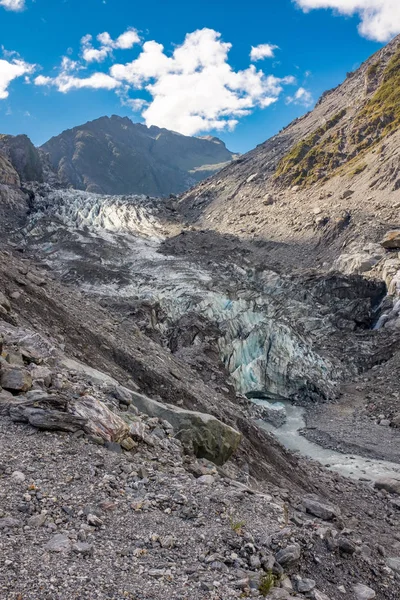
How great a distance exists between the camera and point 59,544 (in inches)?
185

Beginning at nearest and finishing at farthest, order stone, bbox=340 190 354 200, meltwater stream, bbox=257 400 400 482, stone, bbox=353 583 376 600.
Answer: stone, bbox=353 583 376 600 → meltwater stream, bbox=257 400 400 482 → stone, bbox=340 190 354 200

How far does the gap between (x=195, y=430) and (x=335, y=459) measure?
12652 millimetres

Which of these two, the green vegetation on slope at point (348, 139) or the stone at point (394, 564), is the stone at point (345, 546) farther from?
the green vegetation on slope at point (348, 139)

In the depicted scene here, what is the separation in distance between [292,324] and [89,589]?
3136 centimetres

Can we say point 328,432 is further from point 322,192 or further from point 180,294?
point 322,192

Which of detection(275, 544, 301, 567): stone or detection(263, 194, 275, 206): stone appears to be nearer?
detection(275, 544, 301, 567): stone

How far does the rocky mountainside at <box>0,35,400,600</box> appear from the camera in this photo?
200 inches

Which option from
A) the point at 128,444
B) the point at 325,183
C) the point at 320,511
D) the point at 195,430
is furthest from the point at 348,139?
the point at 128,444

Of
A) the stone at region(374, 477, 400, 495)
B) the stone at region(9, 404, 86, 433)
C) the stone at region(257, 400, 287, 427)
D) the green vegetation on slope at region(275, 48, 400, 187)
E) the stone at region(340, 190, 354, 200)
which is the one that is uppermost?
the green vegetation on slope at region(275, 48, 400, 187)

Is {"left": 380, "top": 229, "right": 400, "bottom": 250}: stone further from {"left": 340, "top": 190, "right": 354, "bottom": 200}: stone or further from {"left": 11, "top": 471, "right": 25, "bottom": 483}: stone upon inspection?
{"left": 11, "top": 471, "right": 25, "bottom": 483}: stone

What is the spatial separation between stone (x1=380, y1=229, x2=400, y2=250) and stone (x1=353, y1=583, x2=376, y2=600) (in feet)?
128

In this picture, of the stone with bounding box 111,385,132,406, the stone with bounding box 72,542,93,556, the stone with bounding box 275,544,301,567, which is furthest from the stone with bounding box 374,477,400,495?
the stone with bounding box 72,542,93,556

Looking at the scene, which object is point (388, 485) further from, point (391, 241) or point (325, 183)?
point (325, 183)

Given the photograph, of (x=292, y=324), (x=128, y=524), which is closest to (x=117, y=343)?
(x=128, y=524)
